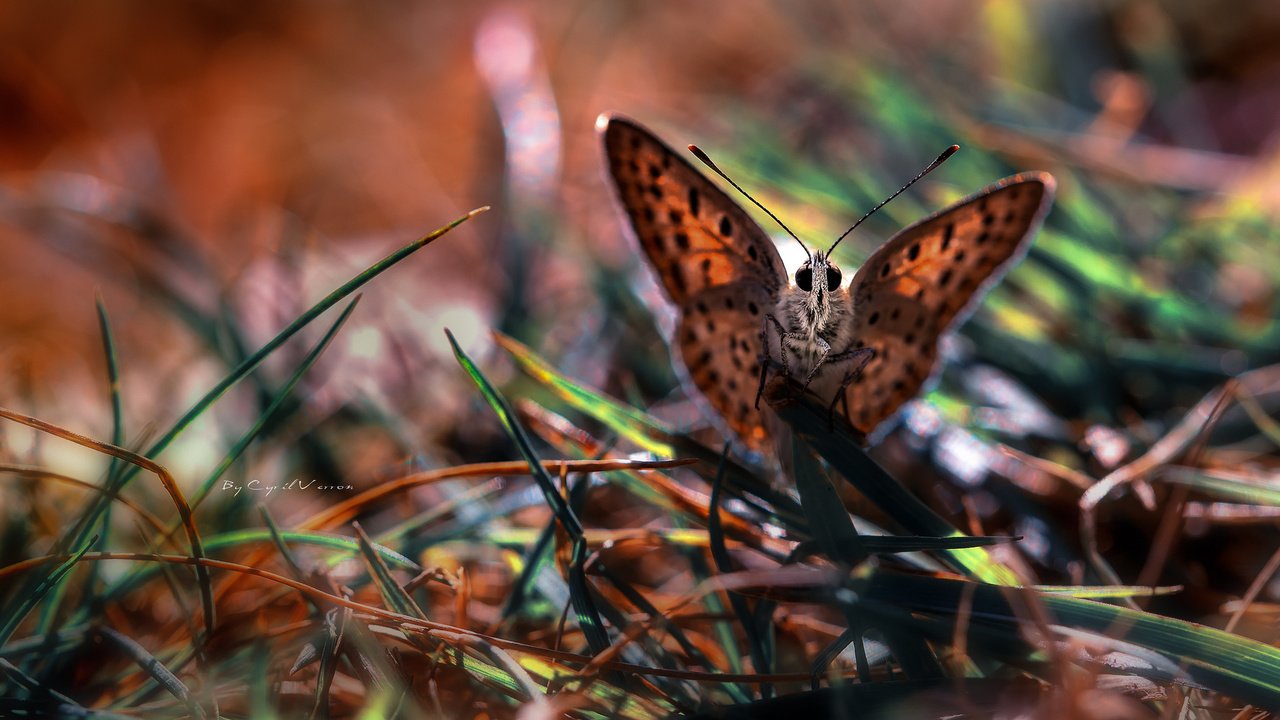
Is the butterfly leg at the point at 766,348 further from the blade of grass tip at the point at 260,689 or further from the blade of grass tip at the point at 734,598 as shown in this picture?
the blade of grass tip at the point at 260,689

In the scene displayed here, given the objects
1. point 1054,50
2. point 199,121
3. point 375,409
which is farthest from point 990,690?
point 199,121

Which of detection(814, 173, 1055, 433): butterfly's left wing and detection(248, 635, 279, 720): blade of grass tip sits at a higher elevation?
detection(814, 173, 1055, 433): butterfly's left wing

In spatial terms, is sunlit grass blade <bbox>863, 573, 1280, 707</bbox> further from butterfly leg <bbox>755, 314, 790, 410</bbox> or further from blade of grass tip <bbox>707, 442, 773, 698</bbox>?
butterfly leg <bbox>755, 314, 790, 410</bbox>

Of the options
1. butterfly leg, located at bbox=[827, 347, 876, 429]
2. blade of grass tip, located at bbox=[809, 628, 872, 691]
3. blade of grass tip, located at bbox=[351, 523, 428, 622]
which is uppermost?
butterfly leg, located at bbox=[827, 347, 876, 429]

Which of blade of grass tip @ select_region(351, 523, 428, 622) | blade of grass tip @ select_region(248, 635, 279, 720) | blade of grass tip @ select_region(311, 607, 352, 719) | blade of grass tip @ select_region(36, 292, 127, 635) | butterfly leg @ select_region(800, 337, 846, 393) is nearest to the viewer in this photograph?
blade of grass tip @ select_region(248, 635, 279, 720)

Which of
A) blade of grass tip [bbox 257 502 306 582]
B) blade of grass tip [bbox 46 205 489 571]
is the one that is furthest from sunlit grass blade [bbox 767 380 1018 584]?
blade of grass tip [bbox 257 502 306 582]

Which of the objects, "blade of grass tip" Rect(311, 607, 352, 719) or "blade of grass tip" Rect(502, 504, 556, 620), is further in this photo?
"blade of grass tip" Rect(502, 504, 556, 620)

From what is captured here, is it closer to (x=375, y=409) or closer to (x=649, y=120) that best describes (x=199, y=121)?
(x=649, y=120)

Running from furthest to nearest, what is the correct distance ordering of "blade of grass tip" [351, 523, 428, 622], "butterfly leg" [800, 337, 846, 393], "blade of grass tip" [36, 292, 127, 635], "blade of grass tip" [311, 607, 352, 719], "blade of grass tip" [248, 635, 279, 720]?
"butterfly leg" [800, 337, 846, 393]
"blade of grass tip" [36, 292, 127, 635]
"blade of grass tip" [351, 523, 428, 622]
"blade of grass tip" [311, 607, 352, 719]
"blade of grass tip" [248, 635, 279, 720]
